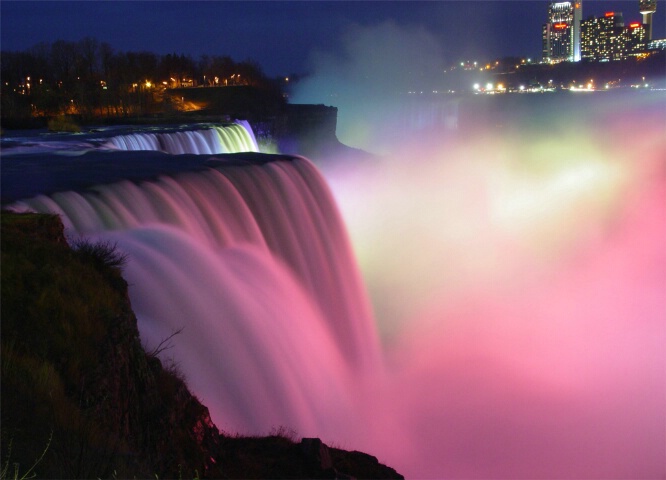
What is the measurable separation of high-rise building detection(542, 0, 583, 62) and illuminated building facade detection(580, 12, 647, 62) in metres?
7.78

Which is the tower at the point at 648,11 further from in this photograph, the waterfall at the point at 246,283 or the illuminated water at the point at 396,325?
the waterfall at the point at 246,283

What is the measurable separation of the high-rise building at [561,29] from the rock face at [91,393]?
418ft

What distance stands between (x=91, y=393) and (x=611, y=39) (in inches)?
4193

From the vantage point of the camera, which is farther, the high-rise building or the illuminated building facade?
the high-rise building

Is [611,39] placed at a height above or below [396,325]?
above

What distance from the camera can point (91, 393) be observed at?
398 cm

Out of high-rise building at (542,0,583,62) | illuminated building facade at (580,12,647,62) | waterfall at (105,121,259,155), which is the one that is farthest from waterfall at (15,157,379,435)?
high-rise building at (542,0,583,62)

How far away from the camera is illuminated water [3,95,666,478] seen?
684 centimetres

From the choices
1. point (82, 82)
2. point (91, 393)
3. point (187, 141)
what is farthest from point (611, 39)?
point (91, 393)

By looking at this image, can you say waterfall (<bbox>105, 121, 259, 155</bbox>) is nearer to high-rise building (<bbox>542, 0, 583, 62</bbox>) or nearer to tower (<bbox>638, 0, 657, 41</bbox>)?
tower (<bbox>638, 0, 657, 41</bbox>)

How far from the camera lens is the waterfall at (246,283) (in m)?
6.24

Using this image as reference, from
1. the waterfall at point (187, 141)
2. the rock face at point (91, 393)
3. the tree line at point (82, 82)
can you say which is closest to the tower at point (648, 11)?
the tree line at point (82, 82)

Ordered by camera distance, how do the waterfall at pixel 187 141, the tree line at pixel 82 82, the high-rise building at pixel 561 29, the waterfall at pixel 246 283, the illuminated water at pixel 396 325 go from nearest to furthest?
1. the waterfall at pixel 246 283
2. the illuminated water at pixel 396 325
3. the waterfall at pixel 187 141
4. the tree line at pixel 82 82
5. the high-rise building at pixel 561 29

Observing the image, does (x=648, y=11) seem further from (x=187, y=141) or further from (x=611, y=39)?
(x=187, y=141)
